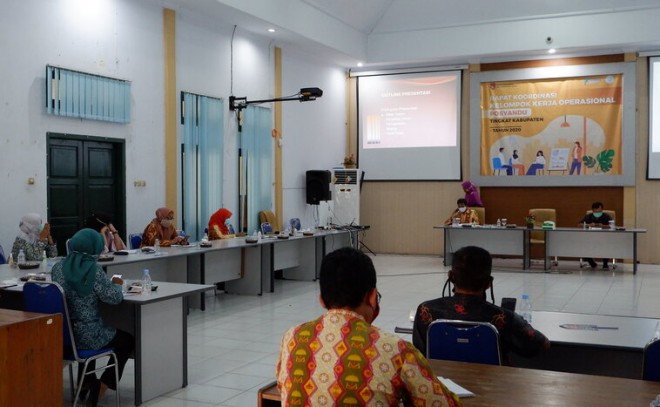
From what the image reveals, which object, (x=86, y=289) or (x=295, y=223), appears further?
(x=295, y=223)

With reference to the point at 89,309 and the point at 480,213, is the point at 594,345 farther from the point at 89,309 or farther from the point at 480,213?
the point at 480,213

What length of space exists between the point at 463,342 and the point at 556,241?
8.63 meters

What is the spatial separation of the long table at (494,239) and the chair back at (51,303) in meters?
7.83

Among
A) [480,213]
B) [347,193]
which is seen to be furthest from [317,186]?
[480,213]

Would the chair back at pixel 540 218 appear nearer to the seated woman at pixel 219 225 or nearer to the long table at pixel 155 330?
the seated woman at pixel 219 225

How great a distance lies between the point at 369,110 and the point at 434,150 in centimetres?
168

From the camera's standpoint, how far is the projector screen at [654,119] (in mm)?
11703

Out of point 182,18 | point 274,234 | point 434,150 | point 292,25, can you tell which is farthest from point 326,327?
point 434,150

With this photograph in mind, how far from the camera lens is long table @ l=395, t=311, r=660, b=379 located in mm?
3148

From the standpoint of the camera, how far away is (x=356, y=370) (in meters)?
1.71

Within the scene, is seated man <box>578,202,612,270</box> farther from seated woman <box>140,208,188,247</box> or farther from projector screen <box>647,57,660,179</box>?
seated woman <box>140,208,188,247</box>

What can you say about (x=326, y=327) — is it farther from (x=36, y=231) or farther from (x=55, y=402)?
(x=36, y=231)

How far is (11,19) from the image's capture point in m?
7.01

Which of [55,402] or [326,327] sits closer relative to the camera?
[326,327]
